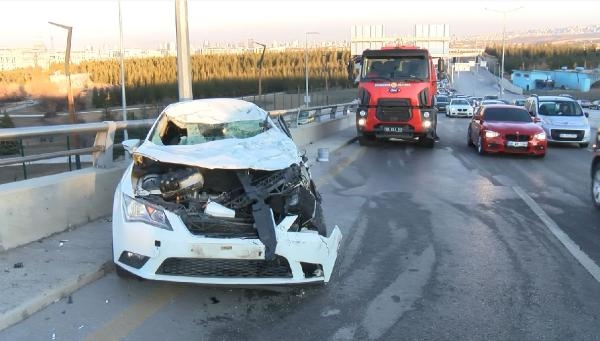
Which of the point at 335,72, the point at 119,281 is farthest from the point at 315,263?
the point at 335,72

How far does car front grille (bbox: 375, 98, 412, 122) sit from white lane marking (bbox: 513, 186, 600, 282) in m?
7.85

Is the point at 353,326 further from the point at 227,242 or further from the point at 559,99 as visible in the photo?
the point at 559,99

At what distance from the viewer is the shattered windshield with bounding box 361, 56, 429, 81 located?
1780 cm

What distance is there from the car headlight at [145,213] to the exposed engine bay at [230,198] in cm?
10

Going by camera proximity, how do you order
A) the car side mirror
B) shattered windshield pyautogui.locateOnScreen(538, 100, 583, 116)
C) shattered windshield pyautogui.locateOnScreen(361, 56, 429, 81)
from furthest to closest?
shattered windshield pyautogui.locateOnScreen(538, 100, 583, 116)
shattered windshield pyautogui.locateOnScreen(361, 56, 429, 81)
the car side mirror

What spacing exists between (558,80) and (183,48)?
473 ft

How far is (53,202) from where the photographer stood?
6508mm

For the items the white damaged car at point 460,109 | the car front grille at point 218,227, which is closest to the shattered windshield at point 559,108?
the car front grille at point 218,227

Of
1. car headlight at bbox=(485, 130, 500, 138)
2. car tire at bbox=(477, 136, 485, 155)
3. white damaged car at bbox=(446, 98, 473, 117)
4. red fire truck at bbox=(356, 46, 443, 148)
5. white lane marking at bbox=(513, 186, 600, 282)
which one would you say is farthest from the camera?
white damaged car at bbox=(446, 98, 473, 117)

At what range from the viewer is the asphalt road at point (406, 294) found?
14.4ft

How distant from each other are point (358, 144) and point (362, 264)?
46.8ft

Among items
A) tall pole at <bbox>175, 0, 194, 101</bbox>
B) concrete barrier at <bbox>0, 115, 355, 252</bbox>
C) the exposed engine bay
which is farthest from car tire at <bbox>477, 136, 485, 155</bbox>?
the exposed engine bay

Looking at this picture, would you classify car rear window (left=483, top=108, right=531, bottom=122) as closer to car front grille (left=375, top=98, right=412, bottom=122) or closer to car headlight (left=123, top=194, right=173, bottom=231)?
car front grille (left=375, top=98, right=412, bottom=122)

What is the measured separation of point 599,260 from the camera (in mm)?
6191
